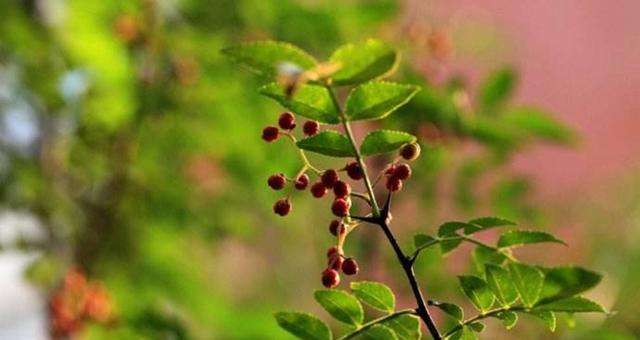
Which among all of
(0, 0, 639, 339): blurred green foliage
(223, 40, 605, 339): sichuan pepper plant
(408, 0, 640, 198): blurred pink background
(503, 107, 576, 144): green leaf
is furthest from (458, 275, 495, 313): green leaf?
(408, 0, 640, 198): blurred pink background

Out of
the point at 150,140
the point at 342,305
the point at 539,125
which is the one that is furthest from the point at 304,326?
the point at 150,140

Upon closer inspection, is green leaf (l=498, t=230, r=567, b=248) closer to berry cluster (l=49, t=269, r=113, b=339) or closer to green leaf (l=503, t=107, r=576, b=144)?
green leaf (l=503, t=107, r=576, b=144)

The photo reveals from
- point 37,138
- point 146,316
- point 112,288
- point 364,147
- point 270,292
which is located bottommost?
point 364,147

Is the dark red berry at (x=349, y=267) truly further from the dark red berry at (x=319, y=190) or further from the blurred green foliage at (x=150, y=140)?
the blurred green foliage at (x=150, y=140)

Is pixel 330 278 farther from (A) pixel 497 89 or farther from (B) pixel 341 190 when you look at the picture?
(A) pixel 497 89

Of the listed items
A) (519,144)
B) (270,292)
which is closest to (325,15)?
(519,144)

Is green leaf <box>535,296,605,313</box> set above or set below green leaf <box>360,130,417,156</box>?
below

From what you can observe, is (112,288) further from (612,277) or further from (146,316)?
(612,277)
